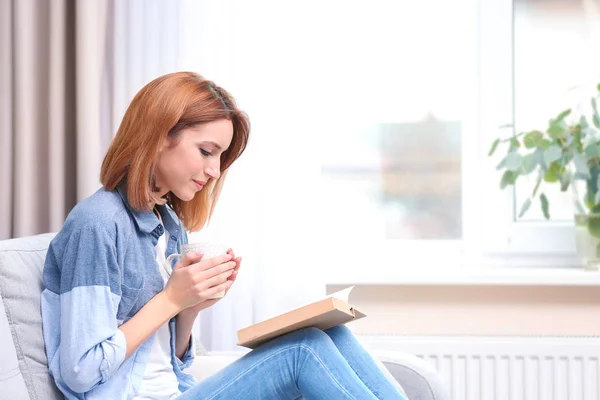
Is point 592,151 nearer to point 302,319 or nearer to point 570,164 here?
point 570,164

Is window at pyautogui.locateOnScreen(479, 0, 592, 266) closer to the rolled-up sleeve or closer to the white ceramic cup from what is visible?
the white ceramic cup

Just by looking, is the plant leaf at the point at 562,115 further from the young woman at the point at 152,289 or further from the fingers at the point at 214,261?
the fingers at the point at 214,261

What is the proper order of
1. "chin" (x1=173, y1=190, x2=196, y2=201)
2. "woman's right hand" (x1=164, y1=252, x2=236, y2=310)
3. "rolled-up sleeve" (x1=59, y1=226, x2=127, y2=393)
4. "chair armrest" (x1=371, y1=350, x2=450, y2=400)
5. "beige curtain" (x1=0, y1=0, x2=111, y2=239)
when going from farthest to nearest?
"beige curtain" (x1=0, y1=0, x2=111, y2=239)
"chair armrest" (x1=371, y1=350, x2=450, y2=400)
"chin" (x1=173, y1=190, x2=196, y2=201)
"woman's right hand" (x1=164, y1=252, x2=236, y2=310)
"rolled-up sleeve" (x1=59, y1=226, x2=127, y2=393)

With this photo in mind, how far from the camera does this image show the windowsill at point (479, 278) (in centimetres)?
218

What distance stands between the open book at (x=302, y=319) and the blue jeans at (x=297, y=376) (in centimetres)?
3

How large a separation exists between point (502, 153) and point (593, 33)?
469mm

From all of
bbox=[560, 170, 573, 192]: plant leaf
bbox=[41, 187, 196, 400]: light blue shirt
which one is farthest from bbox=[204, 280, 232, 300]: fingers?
bbox=[560, 170, 573, 192]: plant leaf

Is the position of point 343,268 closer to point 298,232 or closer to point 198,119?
point 298,232

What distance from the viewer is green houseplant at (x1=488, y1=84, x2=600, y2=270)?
2.23 m

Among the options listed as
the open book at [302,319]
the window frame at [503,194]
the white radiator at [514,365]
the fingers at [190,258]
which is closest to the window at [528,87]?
the window frame at [503,194]

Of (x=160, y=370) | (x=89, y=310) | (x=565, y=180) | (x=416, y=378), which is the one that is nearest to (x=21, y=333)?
(x=89, y=310)

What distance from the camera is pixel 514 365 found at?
2197 mm

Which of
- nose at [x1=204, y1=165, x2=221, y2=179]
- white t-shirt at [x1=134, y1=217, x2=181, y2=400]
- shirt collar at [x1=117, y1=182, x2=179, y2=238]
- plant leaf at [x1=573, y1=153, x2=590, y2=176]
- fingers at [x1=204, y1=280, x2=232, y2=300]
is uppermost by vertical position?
plant leaf at [x1=573, y1=153, x2=590, y2=176]

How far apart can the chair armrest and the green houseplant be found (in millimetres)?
775
